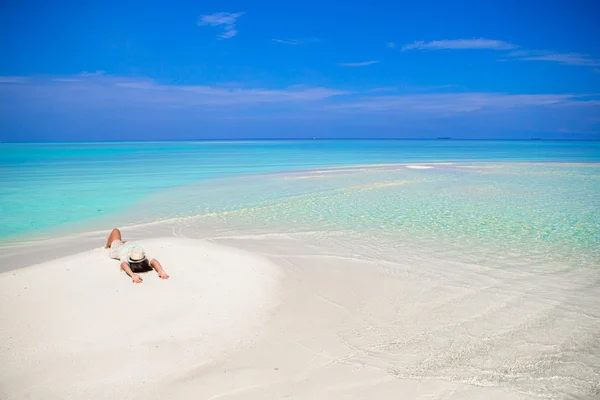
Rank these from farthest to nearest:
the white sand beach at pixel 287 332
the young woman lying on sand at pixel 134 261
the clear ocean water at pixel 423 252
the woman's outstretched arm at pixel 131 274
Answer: the young woman lying on sand at pixel 134 261 < the woman's outstretched arm at pixel 131 274 < the clear ocean water at pixel 423 252 < the white sand beach at pixel 287 332

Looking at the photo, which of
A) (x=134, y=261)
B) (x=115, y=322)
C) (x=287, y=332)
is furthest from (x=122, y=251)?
(x=287, y=332)

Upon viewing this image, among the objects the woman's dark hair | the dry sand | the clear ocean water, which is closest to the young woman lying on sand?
the woman's dark hair

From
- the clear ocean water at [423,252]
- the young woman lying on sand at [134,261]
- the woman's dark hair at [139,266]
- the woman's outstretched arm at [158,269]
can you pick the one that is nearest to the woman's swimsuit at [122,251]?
the young woman lying on sand at [134,261]

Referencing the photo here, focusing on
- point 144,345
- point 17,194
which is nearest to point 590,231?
point 144,345

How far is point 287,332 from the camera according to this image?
511cm

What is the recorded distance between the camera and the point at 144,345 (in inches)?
181

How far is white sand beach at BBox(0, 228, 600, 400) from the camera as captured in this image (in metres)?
3.99

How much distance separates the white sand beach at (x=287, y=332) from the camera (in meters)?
3.99

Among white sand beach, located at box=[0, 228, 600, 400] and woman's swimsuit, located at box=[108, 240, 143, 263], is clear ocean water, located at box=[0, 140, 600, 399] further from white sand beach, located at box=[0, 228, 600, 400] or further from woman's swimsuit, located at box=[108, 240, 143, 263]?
woman's swimsuit, located at box=[108, 240, 143, 263]

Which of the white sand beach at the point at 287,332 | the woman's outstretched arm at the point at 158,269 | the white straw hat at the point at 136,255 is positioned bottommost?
the white sand beach at the point at 287,332

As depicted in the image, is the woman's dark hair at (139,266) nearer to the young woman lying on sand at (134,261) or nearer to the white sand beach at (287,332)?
the young woman lying on sand at (134,261)

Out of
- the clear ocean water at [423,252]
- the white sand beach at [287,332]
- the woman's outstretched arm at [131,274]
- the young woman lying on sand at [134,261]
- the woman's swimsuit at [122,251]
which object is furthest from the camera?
the woman's swimsuit at [122,251]

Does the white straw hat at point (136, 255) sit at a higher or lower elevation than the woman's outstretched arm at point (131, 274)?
higher

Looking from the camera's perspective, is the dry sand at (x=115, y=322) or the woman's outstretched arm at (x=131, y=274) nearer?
the dry sand at (x=115, y=322)
